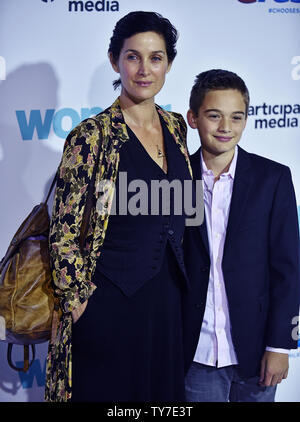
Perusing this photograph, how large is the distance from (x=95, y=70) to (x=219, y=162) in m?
0.89

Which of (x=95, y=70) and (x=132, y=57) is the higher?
(x=95, y=70)

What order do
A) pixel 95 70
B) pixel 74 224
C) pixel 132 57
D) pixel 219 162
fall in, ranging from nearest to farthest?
pixel 74 224, pixel 132 57, pixel 219 162, pixel 95 70

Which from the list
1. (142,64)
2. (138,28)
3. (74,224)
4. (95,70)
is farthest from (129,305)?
(95,70)

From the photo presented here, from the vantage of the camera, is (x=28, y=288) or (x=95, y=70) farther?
(x=95, y=70)

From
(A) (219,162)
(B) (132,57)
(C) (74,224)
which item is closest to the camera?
(C) (74,224)

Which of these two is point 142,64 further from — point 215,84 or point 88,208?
point 88,208

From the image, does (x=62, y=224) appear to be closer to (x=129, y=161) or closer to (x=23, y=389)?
(x=129, y=161)

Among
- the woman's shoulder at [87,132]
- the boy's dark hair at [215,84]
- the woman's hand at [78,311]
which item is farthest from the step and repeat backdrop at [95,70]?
the woman's hand at [78,311]

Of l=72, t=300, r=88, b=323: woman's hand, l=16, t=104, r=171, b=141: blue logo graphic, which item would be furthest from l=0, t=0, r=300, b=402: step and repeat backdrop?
l=72, t=300, r=88, b=323: woman's hand

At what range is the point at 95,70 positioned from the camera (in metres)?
2.46

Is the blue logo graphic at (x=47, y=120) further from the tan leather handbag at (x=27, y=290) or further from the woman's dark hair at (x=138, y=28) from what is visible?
the tan leather handbag at (x=27, y=290)

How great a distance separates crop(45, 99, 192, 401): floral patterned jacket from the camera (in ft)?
5.56

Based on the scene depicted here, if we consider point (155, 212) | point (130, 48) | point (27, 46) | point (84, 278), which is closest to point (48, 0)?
point (27, 46)

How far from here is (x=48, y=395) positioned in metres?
1.84
